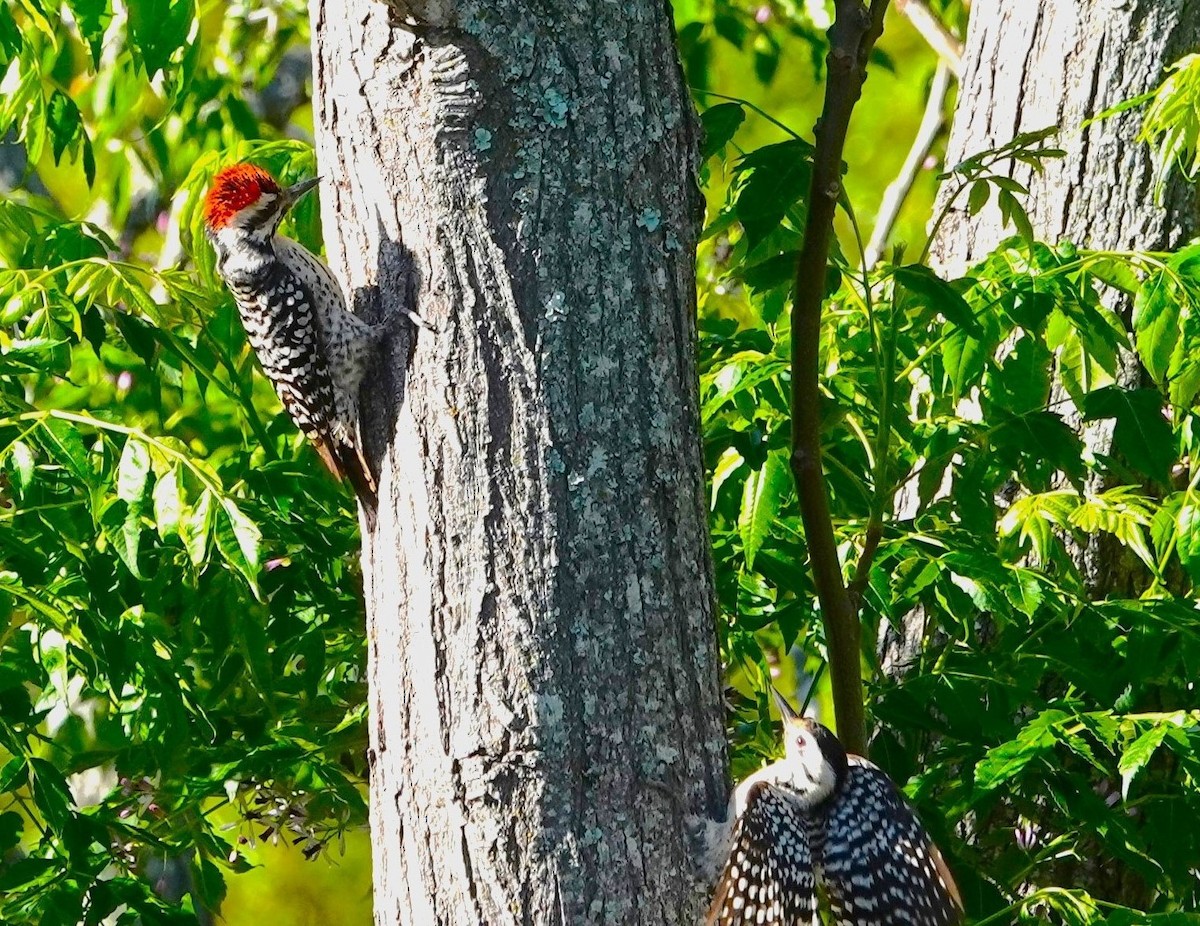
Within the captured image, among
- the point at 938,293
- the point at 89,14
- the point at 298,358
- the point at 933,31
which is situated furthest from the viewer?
the point at 933,31

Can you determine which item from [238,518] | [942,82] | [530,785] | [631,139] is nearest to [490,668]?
[530,785]

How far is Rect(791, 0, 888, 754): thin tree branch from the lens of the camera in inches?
81.5

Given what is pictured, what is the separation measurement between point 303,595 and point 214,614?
1.06 feet

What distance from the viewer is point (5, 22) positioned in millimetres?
2477

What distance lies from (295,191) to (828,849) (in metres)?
1.58

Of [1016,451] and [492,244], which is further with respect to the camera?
[1016,451]

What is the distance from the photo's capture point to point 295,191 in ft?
9.43

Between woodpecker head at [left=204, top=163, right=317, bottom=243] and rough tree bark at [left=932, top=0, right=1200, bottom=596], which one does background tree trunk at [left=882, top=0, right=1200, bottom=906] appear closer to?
rough tree bark at [left=932, top=0, right=1200, bottom=596]

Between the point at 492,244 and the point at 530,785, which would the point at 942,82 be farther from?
the point at 530,785

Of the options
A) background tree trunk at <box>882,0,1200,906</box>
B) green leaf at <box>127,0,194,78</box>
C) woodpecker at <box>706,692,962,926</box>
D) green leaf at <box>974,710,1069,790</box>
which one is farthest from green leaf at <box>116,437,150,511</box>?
background tree trunk at <box>882,0,1200,906</box>

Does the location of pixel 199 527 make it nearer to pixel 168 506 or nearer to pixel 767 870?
pixel 168 506

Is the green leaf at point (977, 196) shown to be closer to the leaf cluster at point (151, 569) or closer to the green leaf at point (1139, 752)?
the green leaf at point (1139, 752)

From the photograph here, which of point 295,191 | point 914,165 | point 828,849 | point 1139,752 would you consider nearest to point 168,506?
point 295,191

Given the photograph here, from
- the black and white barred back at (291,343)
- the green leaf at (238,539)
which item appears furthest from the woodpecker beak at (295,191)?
the green leaf at (238,539)
